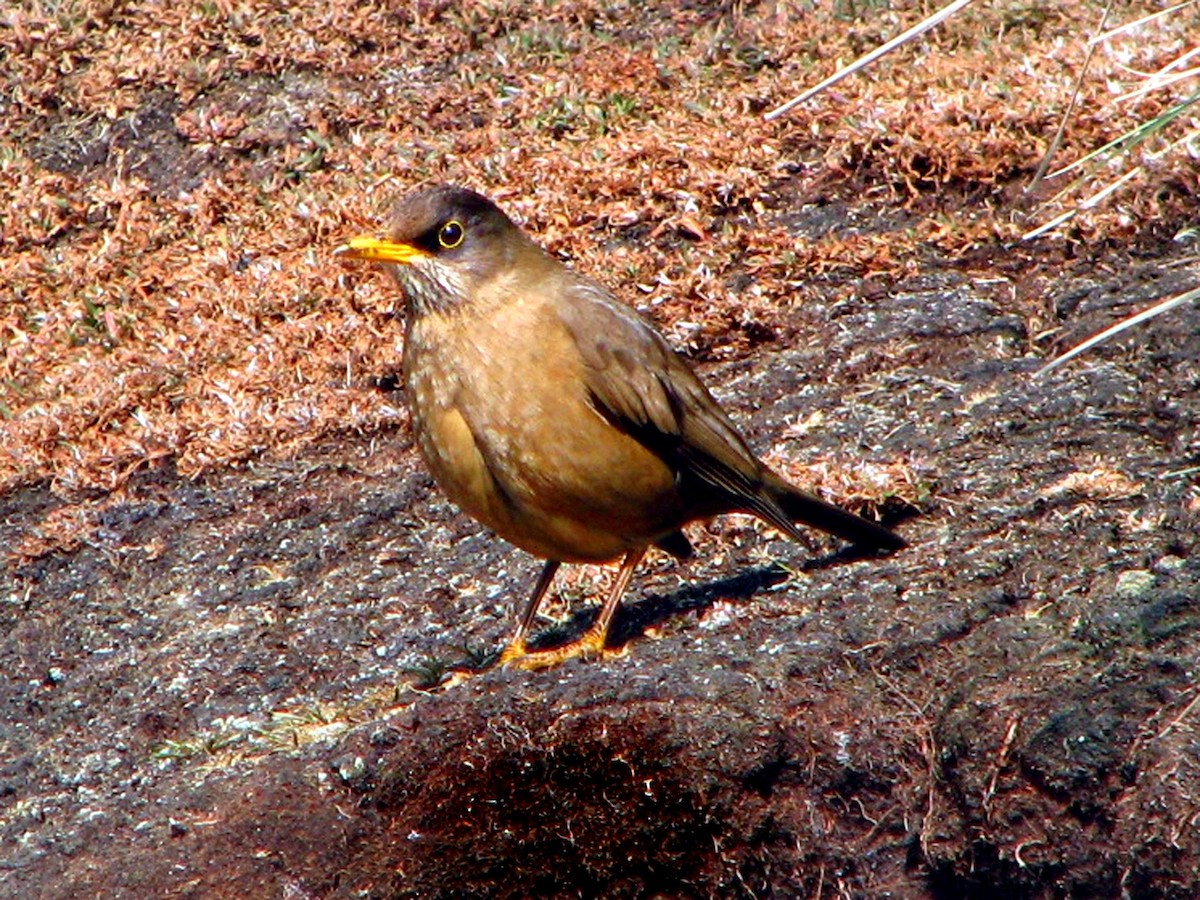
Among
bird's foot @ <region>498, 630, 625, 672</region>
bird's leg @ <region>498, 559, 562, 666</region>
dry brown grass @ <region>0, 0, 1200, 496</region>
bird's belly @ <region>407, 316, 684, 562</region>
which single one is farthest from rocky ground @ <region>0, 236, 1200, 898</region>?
dry brown grass @ <region>0, 0, 1200, 496</region>

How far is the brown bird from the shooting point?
17.5 ft

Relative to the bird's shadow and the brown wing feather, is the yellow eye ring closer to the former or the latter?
the brown wing feather

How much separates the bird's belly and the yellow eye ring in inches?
18.7

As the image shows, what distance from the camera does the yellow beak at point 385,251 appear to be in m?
5.64

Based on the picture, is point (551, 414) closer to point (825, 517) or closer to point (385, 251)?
point (385, 251)

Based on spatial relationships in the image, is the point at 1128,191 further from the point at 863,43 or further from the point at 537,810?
the point at 537,810

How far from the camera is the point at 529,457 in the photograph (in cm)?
529

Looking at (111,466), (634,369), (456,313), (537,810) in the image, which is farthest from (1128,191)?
(111,466)

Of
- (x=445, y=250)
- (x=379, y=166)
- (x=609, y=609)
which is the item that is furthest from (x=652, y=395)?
(x=379, y=166)

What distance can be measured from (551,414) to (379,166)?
14.1ft

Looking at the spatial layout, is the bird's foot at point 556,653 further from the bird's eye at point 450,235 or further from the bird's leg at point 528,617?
the bird's eye at point 450,235

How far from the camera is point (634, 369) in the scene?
5688mm

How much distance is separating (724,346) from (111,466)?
115 inches

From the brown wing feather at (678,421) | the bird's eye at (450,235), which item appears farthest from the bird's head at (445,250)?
the brown wing feather at (678,421)
